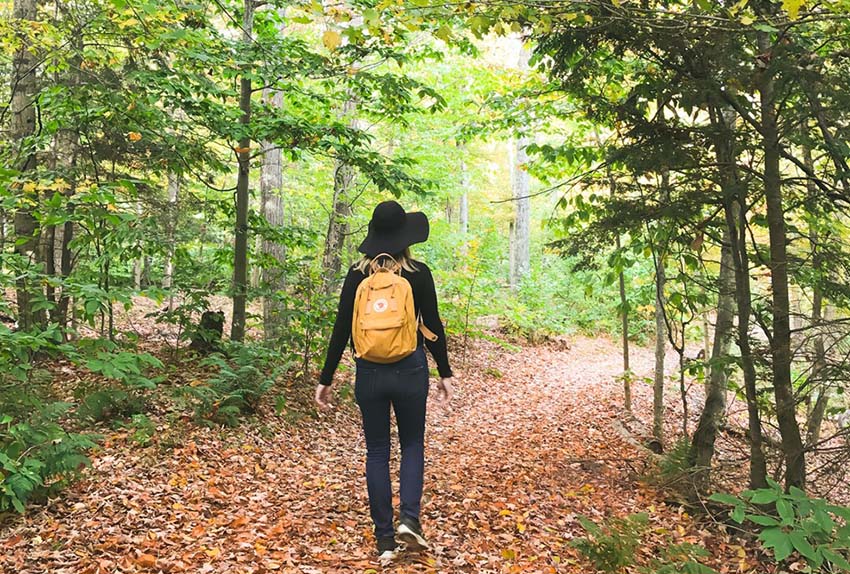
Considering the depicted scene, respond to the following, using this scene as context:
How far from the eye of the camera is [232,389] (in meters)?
6.43

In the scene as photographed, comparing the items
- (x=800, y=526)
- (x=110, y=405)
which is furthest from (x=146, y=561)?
(x=800, y=526)

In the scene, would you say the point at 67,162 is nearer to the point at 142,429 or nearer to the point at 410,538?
the point at 142,429

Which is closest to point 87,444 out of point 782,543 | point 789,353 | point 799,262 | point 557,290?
point 782,543

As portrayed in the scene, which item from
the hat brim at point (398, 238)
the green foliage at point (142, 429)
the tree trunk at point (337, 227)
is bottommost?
the green foliage at point (142, 429)

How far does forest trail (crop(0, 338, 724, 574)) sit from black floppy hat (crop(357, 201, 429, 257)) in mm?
2059

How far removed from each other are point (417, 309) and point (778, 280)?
9.67 ft

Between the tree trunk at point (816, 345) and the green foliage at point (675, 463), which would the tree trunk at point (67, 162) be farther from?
the tree trunk at point (816, 345)

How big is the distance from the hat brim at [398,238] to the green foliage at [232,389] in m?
3.24

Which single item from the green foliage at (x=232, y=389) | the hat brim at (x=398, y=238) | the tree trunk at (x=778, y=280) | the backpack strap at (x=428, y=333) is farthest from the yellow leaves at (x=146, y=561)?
the tree trunk at (x=778, y=280)

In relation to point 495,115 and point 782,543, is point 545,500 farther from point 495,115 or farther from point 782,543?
point 495,115

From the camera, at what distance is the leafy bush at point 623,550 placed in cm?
380

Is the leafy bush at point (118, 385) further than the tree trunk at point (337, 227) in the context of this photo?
No

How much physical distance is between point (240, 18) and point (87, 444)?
625 cm

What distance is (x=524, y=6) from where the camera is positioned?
3598 millimetres
